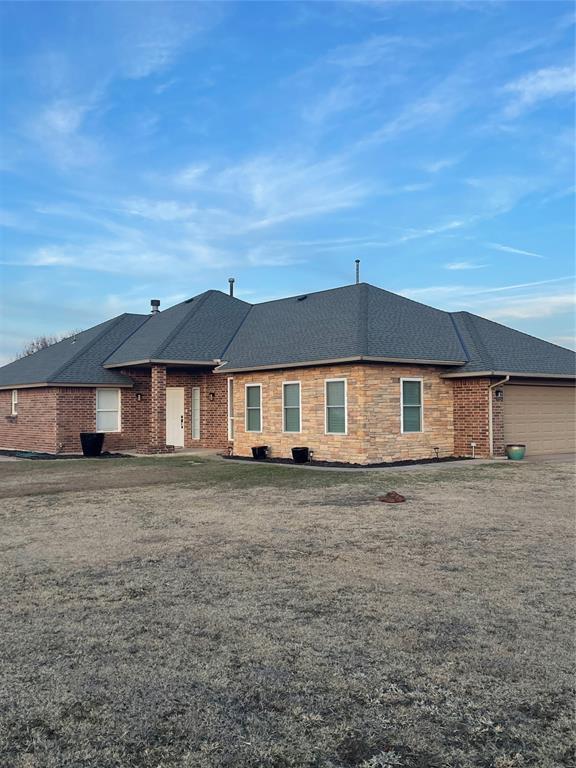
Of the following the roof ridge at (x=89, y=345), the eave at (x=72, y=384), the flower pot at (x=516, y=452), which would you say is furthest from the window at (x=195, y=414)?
the flower pot at (x=516, y=452)

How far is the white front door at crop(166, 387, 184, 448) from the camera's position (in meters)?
22.8

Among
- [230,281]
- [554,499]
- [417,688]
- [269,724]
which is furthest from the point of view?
[230,281]

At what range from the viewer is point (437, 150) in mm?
16188

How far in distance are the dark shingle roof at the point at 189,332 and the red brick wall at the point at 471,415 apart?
8577 millimetres

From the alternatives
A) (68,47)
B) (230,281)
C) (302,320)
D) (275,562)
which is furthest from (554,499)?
(230,281)

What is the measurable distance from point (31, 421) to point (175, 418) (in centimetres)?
549

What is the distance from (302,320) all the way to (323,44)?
9.05 metres

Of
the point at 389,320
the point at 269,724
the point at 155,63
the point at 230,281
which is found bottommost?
the point at 269,724

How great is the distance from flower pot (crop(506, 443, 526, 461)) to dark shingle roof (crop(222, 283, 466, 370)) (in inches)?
115

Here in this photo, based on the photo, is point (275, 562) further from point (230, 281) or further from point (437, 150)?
point (230, 281)

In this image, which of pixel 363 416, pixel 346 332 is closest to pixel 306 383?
pixel 346 332

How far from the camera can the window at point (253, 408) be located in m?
19.4

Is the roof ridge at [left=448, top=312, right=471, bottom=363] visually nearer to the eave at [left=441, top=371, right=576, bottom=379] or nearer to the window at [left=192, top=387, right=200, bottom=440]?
the eave at [left=441, top=371, right=576, bottom=379]

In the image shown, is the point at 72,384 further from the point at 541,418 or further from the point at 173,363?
the point at 541,418
